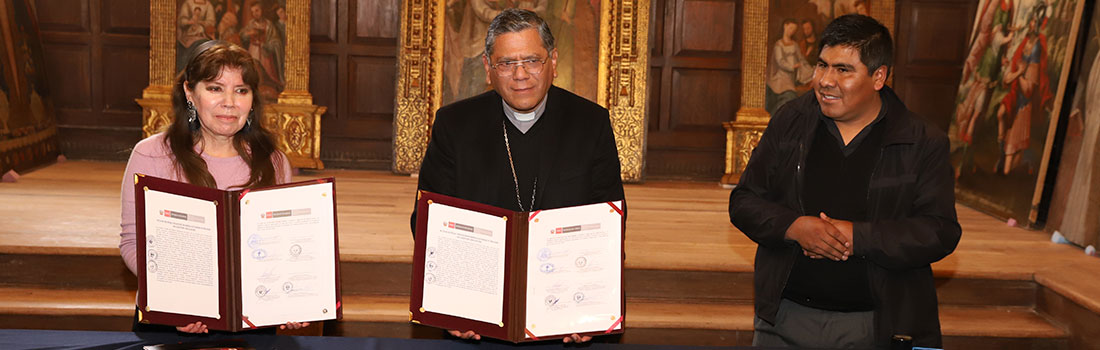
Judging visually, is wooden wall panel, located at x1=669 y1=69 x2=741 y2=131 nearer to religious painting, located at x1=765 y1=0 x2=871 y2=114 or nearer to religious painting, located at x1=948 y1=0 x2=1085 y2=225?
religious painting, located at x1=765 y1=0 x2=871 y2=114

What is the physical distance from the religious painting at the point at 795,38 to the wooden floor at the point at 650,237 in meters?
1.68

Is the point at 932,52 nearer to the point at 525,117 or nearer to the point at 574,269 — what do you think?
the point at 525,117

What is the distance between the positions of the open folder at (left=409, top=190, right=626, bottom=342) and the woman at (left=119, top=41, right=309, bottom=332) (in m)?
0.72

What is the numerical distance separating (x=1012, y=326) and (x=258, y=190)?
384 cm

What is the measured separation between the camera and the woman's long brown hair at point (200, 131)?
256cm

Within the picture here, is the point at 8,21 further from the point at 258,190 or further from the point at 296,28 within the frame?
the point at 258,190

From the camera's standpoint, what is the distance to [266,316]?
2.27 meters

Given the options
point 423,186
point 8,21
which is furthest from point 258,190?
point 8,21

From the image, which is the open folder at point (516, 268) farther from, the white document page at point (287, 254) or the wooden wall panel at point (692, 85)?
the wooden wall panel at point (692, 85)

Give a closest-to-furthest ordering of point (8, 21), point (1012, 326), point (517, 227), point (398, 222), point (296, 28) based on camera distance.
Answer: point (517, 227)
point (1012, 326)
point (398, 222)
point (8, 21)
point (296, 28)

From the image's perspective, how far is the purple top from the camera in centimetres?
256

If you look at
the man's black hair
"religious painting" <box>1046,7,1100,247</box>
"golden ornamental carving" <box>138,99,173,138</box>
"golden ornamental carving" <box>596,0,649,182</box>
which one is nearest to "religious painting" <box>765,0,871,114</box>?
"golden ornamental carving" <box>596,0,649,182</box>

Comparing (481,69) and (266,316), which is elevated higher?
(481,69)

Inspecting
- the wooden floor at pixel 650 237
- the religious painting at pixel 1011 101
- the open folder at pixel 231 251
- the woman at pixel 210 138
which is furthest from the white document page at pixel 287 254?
the religious painting at pixel 1011 101
